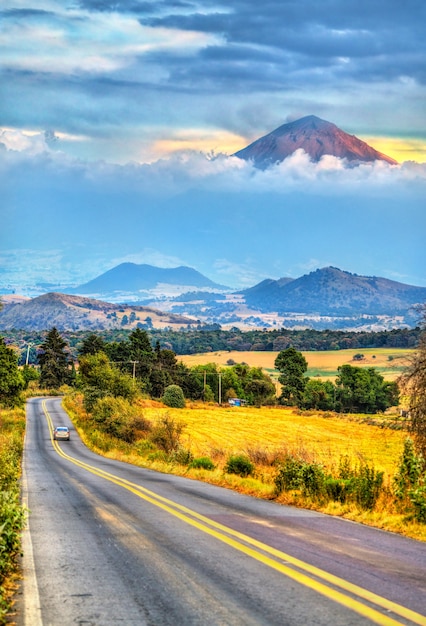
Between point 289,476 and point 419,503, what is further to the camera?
point 289,476

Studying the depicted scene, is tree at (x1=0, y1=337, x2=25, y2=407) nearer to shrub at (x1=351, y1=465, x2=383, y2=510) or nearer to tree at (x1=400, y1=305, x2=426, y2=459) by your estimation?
tree at (x1=400, y1=305, x2=426, y2=459)

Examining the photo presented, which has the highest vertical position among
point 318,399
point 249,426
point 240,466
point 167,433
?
point 240,466

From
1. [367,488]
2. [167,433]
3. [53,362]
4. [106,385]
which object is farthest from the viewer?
[53,362]

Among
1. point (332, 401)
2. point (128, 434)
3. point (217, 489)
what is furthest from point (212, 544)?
point (332, 401)

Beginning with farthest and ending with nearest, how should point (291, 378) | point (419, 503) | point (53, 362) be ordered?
point (53, 362), point (291, 378), point (419, 503)

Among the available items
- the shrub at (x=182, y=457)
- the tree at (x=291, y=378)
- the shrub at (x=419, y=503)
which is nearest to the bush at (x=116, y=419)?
the shrub at (x=182, y=457)

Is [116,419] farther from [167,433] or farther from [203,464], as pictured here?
[203,464]

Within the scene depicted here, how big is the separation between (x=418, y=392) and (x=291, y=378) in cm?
11329

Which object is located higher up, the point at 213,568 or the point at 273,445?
the point at 213,568

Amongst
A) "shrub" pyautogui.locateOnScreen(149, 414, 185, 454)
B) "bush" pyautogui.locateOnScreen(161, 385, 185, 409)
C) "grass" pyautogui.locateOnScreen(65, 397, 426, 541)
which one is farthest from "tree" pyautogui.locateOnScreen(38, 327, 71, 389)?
"shrub" pyautogui.locateOnScreen(149, 414, 185, 454)

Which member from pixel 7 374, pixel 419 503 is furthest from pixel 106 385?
pixel 419 503

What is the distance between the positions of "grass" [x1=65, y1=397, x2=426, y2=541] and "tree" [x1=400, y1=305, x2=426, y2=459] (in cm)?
111

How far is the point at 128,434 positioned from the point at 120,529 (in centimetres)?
4819

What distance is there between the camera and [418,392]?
17.9m
